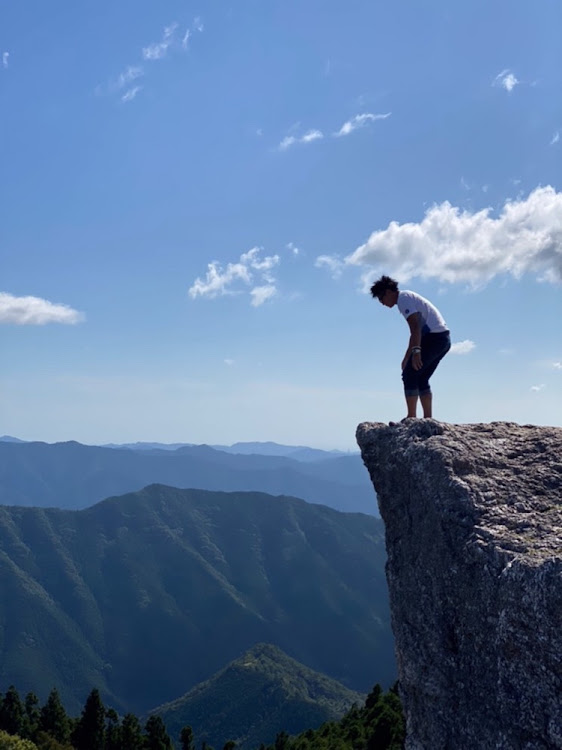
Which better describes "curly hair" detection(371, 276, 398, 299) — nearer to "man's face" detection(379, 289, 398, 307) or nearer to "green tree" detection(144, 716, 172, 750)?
"man's face" detection(379, 289, 398, 307)

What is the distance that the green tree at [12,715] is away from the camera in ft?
302

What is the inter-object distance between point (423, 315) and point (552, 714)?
27.6 ft

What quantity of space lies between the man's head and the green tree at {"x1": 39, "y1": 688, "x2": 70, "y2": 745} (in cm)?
10369

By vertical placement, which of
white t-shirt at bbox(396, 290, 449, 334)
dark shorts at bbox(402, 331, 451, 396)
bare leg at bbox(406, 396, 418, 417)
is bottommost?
bare leg at bbox(406, 396, 418, 417)

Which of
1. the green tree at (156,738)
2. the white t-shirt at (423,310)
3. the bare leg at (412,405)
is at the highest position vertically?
the white t-shirt at (423,310)

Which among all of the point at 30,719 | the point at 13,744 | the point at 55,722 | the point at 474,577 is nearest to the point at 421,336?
the point at 474,577

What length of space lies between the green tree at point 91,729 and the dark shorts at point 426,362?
9340cm

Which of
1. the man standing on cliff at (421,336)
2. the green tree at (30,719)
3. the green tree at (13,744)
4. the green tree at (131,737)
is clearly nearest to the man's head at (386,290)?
the man standing on cliff at (421,336)

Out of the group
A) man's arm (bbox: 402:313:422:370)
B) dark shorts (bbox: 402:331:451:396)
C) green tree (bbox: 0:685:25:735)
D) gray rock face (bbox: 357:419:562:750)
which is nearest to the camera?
gray rock face (bbox: 357:419:562:750)

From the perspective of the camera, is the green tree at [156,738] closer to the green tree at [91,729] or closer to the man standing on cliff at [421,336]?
the green tree at [91,729]

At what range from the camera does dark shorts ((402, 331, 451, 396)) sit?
44.9ft

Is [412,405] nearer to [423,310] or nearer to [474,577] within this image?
[423,310]

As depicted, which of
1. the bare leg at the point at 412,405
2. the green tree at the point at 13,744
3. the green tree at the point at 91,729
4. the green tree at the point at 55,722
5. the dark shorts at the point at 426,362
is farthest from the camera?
the green tree at the point at 55,722

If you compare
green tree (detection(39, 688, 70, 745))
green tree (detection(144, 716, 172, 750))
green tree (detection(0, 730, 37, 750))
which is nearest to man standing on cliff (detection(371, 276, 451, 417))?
green tree (detection(0, 730, 37, 750))
